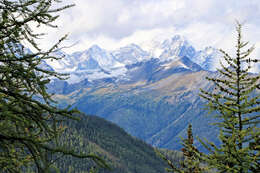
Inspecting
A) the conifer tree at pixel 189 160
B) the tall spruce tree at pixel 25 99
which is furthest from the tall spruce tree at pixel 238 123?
the tall spruce tree at pixel 25 99

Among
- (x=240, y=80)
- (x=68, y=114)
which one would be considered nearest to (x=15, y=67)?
(x=68, y=114)

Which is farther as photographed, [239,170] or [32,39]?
[239,170]

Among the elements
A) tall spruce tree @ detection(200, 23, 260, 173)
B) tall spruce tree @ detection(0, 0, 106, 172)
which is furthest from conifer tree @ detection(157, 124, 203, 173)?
tall spruce tree @ detection(0, 0, 106, 172)

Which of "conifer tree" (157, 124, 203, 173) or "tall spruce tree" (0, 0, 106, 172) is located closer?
"tall spruce tree" (0, 0, 106, 172)

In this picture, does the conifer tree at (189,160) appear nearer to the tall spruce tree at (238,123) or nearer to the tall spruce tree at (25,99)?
the tall spruce tree at (238,123)


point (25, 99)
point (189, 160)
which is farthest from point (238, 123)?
point (25, 99)

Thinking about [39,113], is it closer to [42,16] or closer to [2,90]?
[2,90]

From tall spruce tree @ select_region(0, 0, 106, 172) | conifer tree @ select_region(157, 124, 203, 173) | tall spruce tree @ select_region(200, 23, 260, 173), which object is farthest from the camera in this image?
conifer tree @ select_region(157, 124, 203, 173)

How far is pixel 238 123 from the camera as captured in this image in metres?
10.7

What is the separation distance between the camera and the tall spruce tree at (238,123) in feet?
29.5

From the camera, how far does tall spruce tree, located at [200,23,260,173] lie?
8.98 meters

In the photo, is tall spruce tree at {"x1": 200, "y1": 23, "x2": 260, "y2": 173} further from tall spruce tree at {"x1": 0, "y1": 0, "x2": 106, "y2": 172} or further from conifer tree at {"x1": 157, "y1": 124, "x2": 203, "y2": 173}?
tall spruce tree at {"x1": 0, "y1": 0, "x2": 106, "y2": 172}

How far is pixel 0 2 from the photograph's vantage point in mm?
6445

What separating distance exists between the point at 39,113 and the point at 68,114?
75cm
